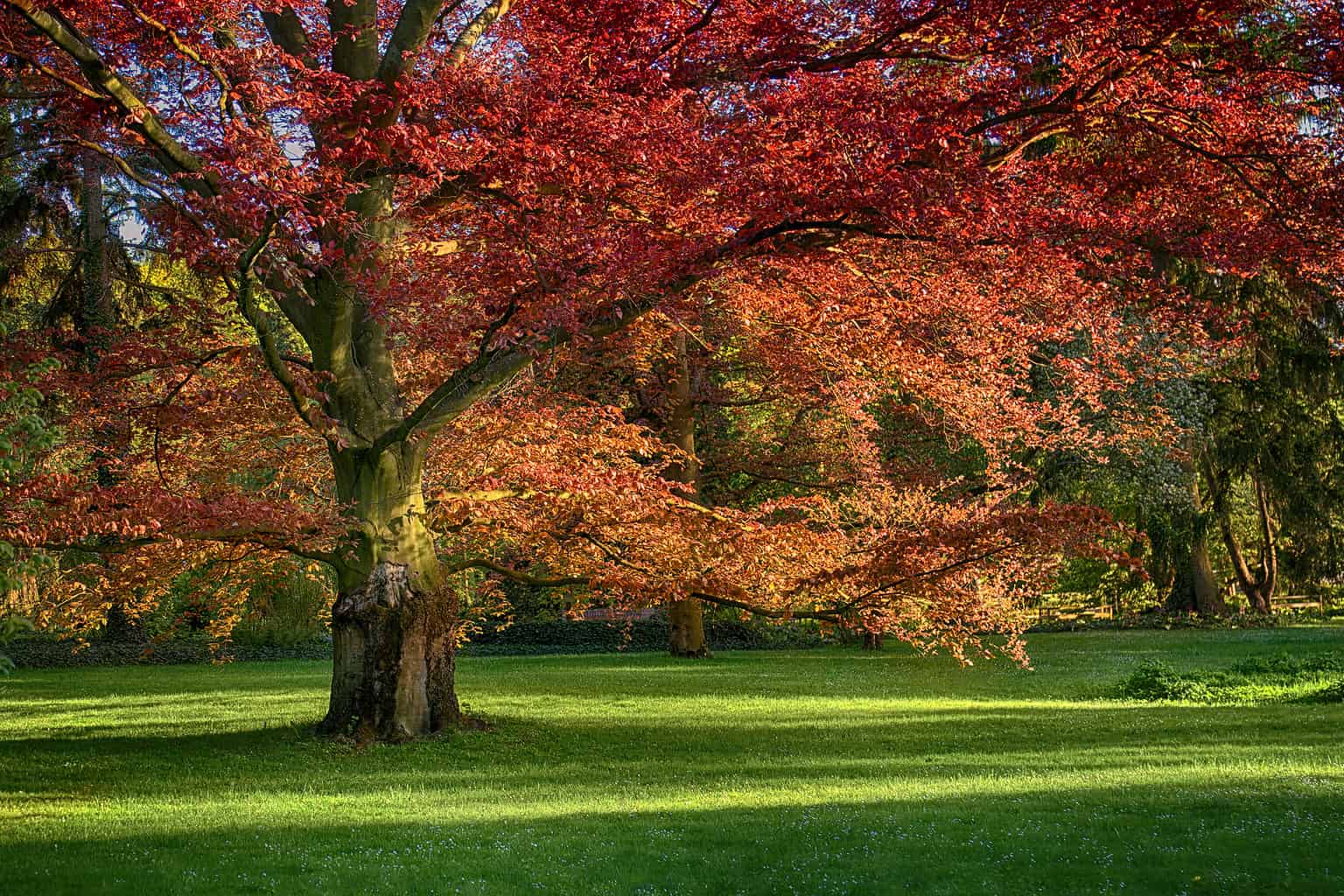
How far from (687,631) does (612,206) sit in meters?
16.3

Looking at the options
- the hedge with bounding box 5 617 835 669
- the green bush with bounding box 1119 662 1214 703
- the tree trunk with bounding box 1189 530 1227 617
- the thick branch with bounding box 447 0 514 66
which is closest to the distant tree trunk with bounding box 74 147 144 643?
the hedge with bounding box 5 617 835 669

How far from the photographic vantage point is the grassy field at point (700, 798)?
716 cm

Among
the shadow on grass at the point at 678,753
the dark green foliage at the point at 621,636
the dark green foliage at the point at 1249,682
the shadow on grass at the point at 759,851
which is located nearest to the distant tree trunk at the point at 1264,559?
the dark green foliage at the point at 621,636

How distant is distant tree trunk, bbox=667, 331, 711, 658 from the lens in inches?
952

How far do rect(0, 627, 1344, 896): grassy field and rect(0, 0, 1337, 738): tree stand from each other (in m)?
1.62

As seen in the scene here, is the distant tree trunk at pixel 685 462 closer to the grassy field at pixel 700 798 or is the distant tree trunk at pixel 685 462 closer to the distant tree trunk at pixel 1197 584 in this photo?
the grassy field at pixel 700 798

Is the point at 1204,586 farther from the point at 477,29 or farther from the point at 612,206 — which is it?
the point at 612,206

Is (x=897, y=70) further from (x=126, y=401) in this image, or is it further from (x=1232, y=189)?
(x=126, y=401)

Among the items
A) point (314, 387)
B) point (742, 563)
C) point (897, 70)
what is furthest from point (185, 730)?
point (897, 70)

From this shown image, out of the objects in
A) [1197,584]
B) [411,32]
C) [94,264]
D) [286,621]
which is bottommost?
[1197,584]

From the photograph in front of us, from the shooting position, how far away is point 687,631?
26.4 metres

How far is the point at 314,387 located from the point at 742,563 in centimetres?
485

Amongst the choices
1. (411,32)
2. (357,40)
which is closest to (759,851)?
(411,32)

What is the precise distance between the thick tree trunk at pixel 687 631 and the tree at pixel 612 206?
39.5ft
